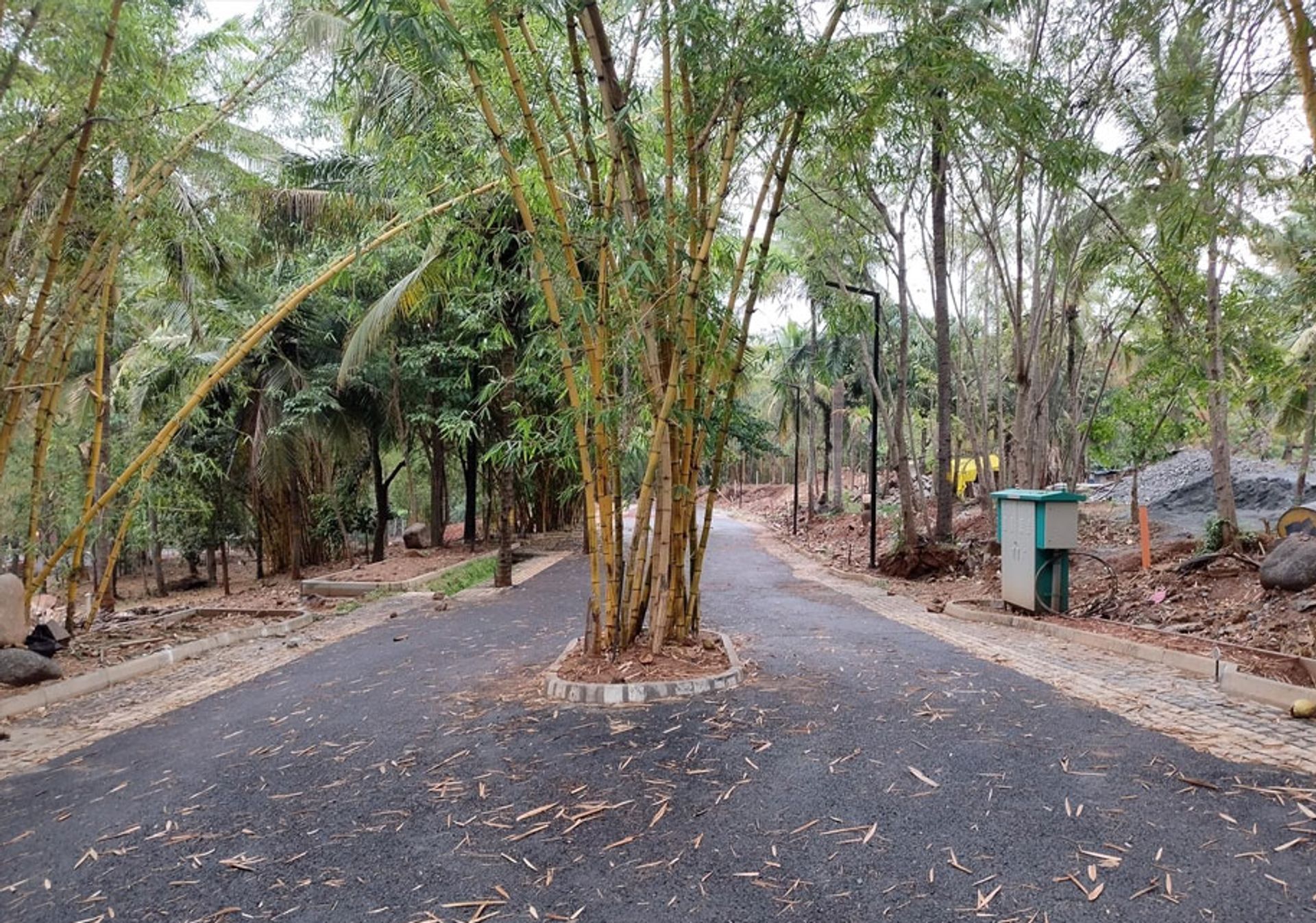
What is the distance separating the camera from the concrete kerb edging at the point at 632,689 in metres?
4.64

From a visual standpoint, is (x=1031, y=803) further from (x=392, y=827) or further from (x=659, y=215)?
(x=659, y=215)

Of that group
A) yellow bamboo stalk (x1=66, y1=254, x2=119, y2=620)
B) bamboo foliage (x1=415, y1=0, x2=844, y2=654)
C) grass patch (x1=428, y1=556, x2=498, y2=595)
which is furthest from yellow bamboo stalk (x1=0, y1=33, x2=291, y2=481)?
grass patch (x1=428, y1=556, x2=498, y2=595)

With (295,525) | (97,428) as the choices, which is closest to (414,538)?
(295,525)

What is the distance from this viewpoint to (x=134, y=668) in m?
6.40

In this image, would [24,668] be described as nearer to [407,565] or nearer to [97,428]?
[97,428]

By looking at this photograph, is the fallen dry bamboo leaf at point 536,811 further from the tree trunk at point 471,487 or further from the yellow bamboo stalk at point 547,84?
the tree trunk at point 471,487

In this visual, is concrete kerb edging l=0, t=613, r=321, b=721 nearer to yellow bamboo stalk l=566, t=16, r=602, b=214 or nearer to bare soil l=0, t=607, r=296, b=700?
bare soil l=0, t=607, r=296, b=700

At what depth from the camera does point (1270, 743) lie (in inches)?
145

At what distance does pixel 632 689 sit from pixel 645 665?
0.38 metres

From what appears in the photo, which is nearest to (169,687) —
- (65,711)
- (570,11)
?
(65,711)

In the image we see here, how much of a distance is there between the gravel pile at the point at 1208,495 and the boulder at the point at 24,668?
12.6m

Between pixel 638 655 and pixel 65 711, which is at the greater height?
pixel 638 655

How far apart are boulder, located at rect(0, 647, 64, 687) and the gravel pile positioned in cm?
1263

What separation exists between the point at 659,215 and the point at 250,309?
27.0 ft
